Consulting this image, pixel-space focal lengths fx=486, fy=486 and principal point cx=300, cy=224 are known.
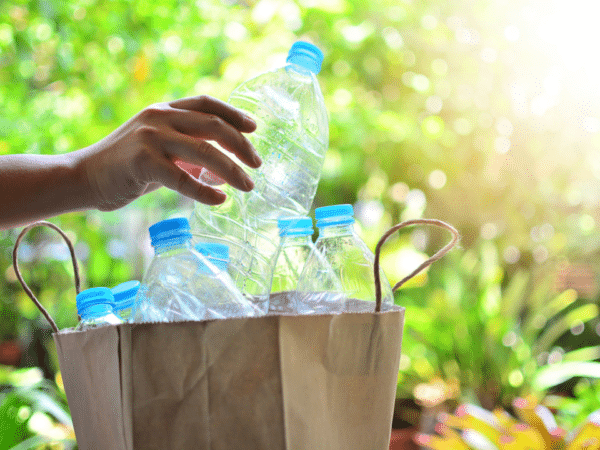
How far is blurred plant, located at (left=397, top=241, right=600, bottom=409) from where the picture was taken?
1719 mm

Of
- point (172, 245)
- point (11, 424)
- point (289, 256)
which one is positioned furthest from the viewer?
point (11, 424)

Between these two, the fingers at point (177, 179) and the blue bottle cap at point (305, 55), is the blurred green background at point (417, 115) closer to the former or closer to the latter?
the blue bottle cap at point (305, 55)

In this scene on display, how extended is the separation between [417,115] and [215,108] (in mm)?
1775

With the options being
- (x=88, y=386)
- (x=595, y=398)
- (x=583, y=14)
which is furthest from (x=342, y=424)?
(x=583, y=14)

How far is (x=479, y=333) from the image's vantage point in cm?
183

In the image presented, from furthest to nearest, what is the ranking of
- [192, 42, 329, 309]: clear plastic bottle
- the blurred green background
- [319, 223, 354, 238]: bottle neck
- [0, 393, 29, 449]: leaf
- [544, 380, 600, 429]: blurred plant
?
the blurred green background
[544, 380, 600, 429]: blurred plant
[0, 393, 29, 449]: leaf
[192, 42, 329, 309]: clear plastic bottle
[319, 223, 354, 238]: bottle neck

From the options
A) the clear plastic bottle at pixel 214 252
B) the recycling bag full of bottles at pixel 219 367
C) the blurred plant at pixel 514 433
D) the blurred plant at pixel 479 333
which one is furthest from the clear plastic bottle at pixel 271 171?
the blurred plant at pixel 479 333

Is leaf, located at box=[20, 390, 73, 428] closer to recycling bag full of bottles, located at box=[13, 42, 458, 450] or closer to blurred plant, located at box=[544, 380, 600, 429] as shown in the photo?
recycling bag full of bottles, located at box=[13, 42, 458, 450]

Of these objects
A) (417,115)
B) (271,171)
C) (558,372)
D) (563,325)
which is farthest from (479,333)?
(271,171)

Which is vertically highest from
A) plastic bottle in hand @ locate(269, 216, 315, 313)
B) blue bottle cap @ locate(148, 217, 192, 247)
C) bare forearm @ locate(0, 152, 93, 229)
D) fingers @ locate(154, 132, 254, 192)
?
fingers @ locate(154, 132, 254, 192)

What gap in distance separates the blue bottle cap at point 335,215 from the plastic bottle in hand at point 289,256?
0.15 feet

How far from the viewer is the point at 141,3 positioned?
6.66 feet

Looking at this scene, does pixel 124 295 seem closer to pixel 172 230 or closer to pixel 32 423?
pixel 172 230

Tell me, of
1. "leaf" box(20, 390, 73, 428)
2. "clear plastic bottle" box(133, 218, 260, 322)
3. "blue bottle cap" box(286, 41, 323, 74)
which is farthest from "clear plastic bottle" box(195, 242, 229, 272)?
"leaf" box(20, 390, 73, 428)
